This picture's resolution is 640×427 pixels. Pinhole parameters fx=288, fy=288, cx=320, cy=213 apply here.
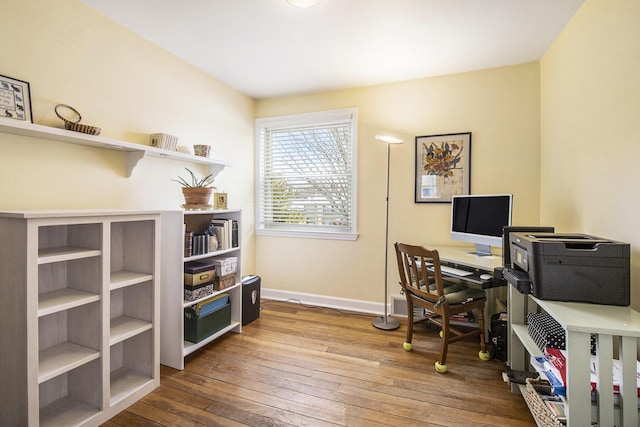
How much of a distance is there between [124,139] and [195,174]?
713 mm

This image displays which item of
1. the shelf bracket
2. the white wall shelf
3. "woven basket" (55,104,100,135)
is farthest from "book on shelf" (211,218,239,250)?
"woven basket" (55,104,100,135)

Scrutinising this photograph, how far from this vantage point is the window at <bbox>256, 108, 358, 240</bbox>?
325 centimetres

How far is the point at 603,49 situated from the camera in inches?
65.1

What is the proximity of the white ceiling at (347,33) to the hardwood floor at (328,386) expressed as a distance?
8.10ft

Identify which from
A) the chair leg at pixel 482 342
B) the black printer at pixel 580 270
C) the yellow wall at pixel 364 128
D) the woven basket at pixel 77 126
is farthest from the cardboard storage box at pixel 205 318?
the black printer at pixel 580 270

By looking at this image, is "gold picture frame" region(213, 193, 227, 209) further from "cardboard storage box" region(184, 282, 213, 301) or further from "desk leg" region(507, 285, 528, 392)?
"desk leg" region(507, 285, 528, 392)

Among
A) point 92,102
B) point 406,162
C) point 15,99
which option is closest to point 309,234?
point 406,162

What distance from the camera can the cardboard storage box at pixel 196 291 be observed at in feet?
7.22

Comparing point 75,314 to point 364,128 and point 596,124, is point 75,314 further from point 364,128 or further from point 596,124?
point 596,124

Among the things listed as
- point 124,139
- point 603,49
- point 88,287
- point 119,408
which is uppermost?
point 603,49

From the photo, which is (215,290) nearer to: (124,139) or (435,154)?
(124,139)

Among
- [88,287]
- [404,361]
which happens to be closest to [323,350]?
[404,361]

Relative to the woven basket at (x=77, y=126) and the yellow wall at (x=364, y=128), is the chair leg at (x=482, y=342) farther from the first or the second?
the woven basket at (x=77, y=126)

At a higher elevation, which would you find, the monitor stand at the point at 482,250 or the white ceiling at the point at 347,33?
the white ceiling at the point at 347,33
